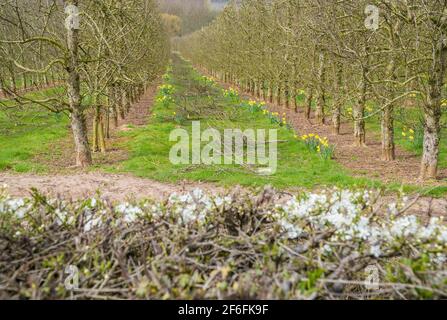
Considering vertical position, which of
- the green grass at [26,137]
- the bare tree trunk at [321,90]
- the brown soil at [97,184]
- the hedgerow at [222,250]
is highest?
the bare tree trunk at [321,90]

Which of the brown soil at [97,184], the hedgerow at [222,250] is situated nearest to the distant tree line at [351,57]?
the brown soil at [97,184]

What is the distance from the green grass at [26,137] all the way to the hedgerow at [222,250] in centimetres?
783

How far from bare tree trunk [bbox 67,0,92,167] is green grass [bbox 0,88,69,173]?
1026 mm

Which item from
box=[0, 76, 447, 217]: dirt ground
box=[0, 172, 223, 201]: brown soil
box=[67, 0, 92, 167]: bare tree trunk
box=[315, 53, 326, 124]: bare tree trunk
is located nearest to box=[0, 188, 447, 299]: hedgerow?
box=[0, 76, 447, 217]: dirt ground

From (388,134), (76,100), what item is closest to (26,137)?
(76,100)

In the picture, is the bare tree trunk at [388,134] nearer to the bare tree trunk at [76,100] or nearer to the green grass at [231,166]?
the green grass at [231,166]

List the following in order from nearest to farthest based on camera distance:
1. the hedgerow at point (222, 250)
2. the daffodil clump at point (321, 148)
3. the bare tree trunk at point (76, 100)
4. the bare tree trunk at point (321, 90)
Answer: the hedgerow at point (222, 250)
the bare tree trunk at point (76, 100)
the daffodil clump at point (321, 148)
the bare tree trunk at point (321, 90)

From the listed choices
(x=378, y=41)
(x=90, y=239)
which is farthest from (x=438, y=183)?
(x=90, y=239)

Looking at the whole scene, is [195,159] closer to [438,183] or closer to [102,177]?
[102,177]

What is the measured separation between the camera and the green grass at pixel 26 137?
11.0 m

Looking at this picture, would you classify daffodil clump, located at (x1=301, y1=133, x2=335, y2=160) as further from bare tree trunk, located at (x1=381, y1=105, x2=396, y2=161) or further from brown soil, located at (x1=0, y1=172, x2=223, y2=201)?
brown soil, located at (x1=0, y1=172, x2=223, y2=201)

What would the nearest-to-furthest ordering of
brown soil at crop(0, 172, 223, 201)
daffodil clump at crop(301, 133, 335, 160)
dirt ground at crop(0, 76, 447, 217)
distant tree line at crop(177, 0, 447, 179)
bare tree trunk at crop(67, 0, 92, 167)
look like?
dirt ground at crop(0, 76, 447, 217)
brown soil at crop(0, 172, 223, 201)
distant tree line at crop(177, 0, 447, 179)
bare tree trunk at crop(67, 0, 92, 167)
daffodil clump at crop(301, 133, 335, 160)

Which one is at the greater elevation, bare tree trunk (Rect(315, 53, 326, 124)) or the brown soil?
bare tree trunk (Rect(315, 53, 326, 124))

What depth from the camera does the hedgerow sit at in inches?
90.9
